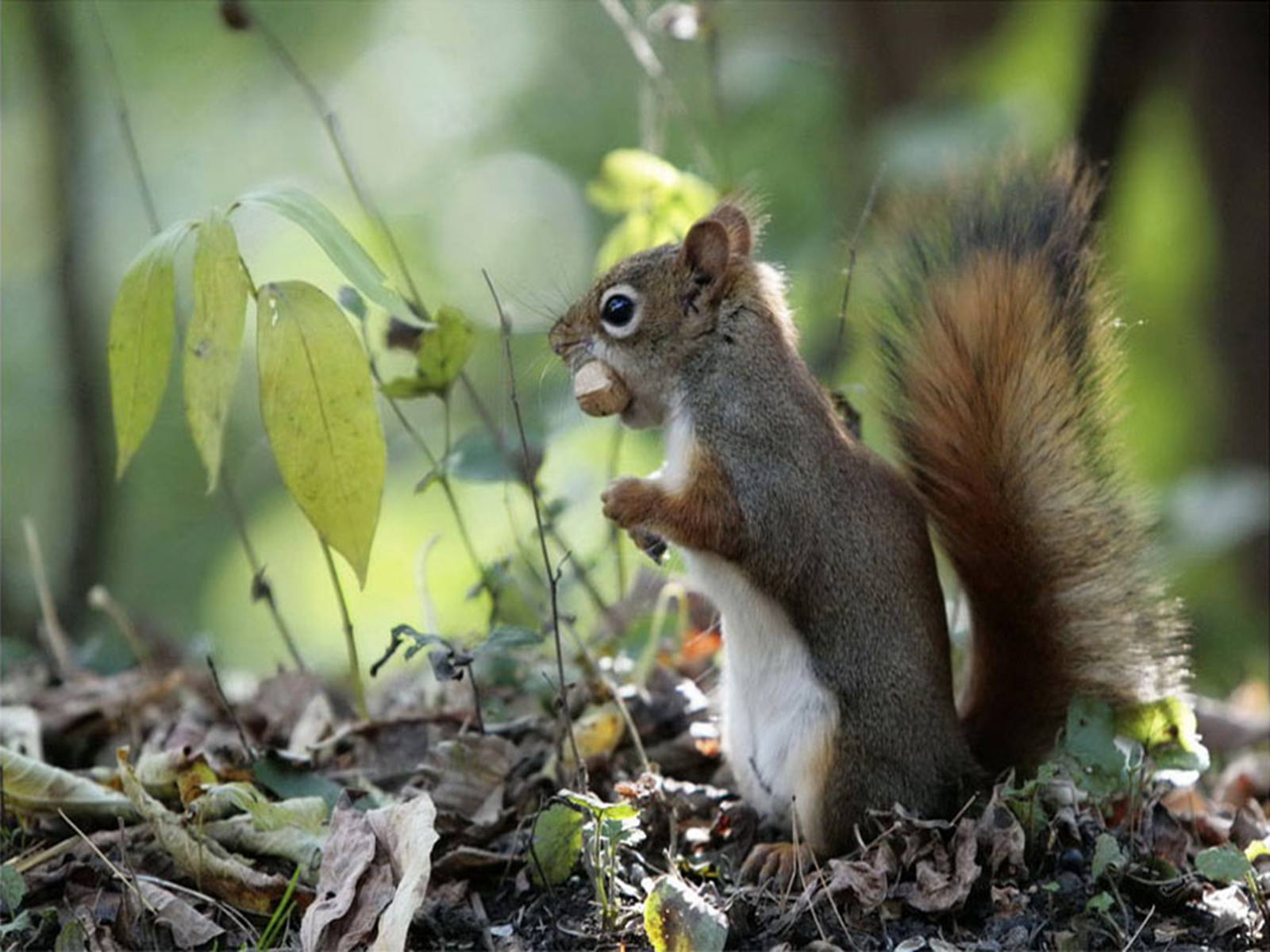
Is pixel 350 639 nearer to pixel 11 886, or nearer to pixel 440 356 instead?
pixel 440 356

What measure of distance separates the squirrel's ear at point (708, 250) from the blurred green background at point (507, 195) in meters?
0.34

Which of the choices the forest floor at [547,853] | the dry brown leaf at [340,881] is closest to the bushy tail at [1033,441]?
the forest floor at [547,853]

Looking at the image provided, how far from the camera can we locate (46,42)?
436cm

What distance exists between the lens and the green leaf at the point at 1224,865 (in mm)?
1749

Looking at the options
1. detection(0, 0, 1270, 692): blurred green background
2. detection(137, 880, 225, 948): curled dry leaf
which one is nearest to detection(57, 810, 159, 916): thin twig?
detection(137, 880, 225, 948): curled dry leaf

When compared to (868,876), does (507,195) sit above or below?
above

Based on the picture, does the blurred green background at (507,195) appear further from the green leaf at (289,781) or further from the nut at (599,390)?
Result: the green leaf at (289,781)

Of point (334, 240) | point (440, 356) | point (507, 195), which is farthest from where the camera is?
point (507, 195)

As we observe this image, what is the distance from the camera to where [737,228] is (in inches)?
90.0

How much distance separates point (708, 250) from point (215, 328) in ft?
2.36

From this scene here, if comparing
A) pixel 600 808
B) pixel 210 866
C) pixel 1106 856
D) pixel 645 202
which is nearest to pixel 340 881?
pixel 210 866

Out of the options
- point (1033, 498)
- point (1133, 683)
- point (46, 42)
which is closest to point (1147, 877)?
point (1133, 683)

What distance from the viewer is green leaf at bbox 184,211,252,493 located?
72.1 inches

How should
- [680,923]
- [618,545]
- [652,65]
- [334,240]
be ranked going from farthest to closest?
[618,545] < [652,65] < [334,240] < [680,923]
